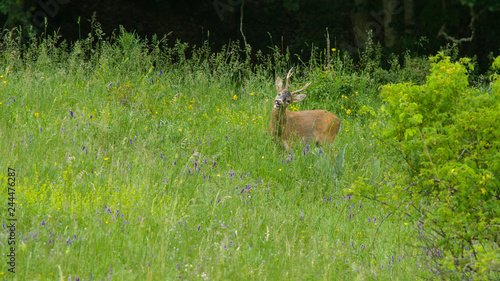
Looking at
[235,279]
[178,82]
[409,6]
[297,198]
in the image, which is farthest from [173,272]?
[409,6]

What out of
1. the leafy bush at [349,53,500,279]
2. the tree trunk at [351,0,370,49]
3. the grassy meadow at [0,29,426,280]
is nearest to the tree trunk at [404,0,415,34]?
the tree trunk at [351,0,370,49]

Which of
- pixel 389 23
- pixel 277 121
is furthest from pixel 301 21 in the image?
pixel 277 121

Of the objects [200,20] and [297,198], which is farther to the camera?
[200,20]

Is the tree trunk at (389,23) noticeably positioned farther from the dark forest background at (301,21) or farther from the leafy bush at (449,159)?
the leafy bush at (449,159)

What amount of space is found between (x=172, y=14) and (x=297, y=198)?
889 centimetres

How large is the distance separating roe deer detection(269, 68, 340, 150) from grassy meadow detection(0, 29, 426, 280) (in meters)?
0.18

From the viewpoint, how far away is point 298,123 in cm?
700

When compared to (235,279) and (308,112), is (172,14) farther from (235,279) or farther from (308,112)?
(235,279)

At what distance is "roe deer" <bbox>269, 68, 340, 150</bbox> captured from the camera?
21.6ft

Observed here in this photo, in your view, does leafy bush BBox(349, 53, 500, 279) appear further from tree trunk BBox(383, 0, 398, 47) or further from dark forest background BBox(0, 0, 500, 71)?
tree trunk BBox(383, 0, 398, 47)

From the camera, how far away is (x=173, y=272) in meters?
3.40

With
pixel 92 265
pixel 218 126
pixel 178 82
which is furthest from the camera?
pixel 178 82

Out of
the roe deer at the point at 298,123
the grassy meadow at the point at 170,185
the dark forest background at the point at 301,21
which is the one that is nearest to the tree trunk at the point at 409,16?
the dark forest background at the point at 301,21

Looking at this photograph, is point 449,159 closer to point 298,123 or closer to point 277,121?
point 277,121
